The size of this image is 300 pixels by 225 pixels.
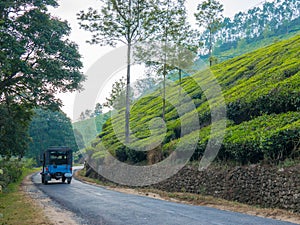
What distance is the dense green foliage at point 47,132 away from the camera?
88.4 meters

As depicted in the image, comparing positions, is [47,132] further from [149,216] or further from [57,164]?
[149,216]

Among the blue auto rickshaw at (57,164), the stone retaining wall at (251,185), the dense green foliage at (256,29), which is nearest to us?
the stone retaining wall at (251,185)

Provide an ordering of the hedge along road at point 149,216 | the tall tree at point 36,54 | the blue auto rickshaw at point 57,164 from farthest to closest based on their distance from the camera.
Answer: the blue auto rickshaw at point 57,164, the tall tree at point 36,54, the hedge along road at point 149,216

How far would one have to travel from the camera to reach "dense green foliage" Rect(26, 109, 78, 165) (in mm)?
88375

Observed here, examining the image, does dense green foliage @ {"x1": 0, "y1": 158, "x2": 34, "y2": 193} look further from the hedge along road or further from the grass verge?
the hedge along road

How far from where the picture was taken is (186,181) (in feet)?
66.4

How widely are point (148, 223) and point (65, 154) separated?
21.0 m

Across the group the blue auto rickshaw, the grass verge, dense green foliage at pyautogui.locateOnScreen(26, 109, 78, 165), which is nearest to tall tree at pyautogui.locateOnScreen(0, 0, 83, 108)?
the blue auto rickshaw

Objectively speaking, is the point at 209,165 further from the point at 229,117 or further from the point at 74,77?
the point at 74,77

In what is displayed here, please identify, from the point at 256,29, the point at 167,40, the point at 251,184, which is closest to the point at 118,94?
the point at 167,40

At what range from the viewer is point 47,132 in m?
90.8

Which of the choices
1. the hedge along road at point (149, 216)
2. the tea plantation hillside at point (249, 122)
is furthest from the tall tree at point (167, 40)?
the hedge along road at point (149, 216)

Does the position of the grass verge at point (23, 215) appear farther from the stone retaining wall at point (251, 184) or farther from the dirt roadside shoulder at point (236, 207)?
the stone retaining wall at point (251, 184)

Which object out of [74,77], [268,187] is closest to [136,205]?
[268,187]
